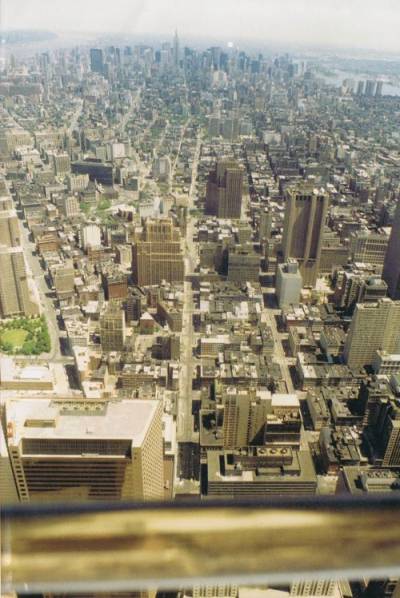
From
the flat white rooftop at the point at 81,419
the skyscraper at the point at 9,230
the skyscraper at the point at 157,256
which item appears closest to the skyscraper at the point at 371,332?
the skyscraper at the point at 157,256

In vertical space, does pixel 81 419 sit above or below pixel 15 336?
above

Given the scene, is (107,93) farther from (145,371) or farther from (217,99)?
(145,371)

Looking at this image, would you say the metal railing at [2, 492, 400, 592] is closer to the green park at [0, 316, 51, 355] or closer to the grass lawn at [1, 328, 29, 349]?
the green park at [0, 316, 51, 355]

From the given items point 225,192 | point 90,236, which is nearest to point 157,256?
point 90,236

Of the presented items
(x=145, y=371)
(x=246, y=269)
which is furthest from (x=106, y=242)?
(x=145, y=371)

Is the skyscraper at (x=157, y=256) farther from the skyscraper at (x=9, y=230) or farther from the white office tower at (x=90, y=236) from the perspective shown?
the skyscraper at (x=9, y=230)

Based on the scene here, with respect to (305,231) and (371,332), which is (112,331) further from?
(305,231)
